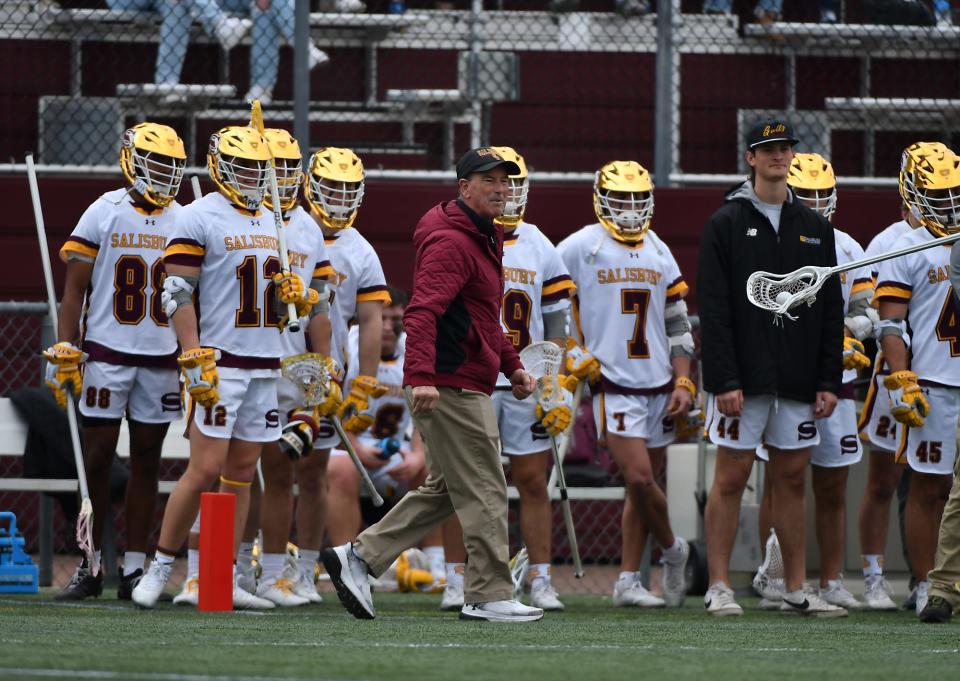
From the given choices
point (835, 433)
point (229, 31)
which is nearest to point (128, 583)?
point (835, 433)

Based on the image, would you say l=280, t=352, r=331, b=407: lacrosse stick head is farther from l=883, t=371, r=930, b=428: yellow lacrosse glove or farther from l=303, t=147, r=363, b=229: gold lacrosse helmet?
l=883, t=371, r=930, b=428: yellow lacrosse glove

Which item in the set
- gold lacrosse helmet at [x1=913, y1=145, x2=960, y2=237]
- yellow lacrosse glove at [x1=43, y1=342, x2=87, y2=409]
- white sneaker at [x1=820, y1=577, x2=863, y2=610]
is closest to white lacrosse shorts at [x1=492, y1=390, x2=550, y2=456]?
white sneaker at [x1=820, y1=577, x2=863, y2=610]

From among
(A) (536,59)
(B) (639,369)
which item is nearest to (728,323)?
(B) (639,369)

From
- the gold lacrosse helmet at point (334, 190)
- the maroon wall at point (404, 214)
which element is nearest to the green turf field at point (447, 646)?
the gold lacrosse helmet at point (334, 190)

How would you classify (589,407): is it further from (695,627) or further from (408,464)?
(695,627)

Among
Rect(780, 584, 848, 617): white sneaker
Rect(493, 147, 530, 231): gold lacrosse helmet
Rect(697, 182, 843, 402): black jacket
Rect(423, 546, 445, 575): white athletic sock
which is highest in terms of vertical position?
Rect(493, 147, 530, 231): gold lacrosse helmet

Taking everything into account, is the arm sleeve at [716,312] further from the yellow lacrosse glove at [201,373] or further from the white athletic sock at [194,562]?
the white athletic sock at [194,562]

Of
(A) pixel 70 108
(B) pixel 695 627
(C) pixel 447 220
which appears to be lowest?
(B) pixel 695 627

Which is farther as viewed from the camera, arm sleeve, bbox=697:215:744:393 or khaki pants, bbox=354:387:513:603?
arm sleeve, bbox=697:215:744:393

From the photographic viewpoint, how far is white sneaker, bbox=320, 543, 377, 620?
22.2 ft

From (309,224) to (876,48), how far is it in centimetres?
566

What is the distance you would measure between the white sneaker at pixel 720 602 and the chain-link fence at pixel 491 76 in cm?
405

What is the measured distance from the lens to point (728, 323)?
7750mm

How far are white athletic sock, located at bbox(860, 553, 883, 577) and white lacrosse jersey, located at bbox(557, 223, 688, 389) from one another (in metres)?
1.36
